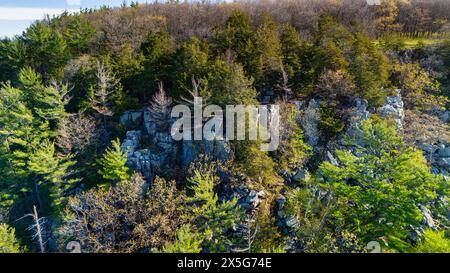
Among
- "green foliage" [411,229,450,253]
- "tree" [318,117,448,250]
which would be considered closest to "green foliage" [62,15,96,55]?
"tree" [318,117,448,250]

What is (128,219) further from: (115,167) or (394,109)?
(394,109)

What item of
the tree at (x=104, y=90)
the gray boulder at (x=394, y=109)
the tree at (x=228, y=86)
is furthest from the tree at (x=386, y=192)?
the tree at (x=104, y=90)

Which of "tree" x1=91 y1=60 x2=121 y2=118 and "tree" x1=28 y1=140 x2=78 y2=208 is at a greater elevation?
"tree" x1=91 y1=60 x2=121 y2=118

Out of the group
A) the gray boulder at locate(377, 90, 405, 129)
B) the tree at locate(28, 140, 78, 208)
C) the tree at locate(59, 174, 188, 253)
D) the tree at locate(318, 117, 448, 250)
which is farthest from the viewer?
the gray boulder at locate(377, 90, 405, 129)

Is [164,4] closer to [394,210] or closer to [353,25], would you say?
[353,25]

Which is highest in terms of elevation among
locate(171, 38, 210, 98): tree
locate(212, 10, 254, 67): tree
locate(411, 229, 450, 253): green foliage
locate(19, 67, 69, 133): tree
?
locate(212, 10, 254, 67): tree

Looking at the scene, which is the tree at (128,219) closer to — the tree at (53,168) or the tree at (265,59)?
the tree at (53,168)

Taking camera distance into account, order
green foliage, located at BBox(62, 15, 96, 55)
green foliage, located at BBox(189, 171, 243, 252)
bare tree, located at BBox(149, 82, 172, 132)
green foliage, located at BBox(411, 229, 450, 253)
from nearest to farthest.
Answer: green foliage, located at BBox(411, 229, 450, 253)
green foliage, located at BBox(189, 171, 243, 252)
bare tree, located at BBox(149, 82, 172, 132)
green foliage, located at BBox(62, 15, 96, 55)

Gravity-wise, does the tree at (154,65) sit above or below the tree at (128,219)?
above

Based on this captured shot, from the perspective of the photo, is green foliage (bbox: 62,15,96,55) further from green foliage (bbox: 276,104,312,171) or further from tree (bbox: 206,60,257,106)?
green foliage (bbox: 276,104,312,171)

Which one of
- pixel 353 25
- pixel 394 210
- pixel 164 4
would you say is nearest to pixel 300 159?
pixel 394 210
